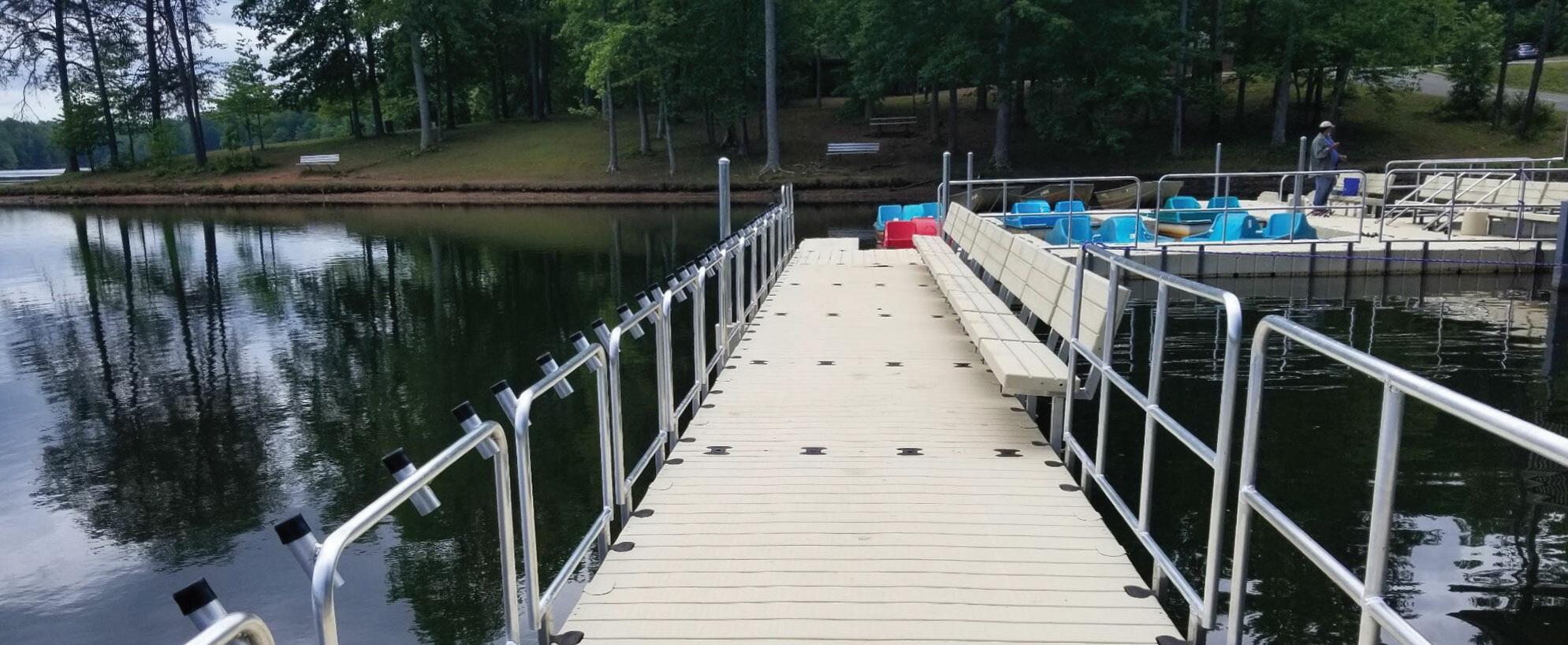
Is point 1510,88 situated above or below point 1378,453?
above

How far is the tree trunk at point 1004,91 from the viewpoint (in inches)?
1361

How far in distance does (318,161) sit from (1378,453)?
167ft

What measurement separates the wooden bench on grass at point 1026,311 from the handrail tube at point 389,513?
2.97 meters

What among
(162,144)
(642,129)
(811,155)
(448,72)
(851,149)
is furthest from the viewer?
(448,72)

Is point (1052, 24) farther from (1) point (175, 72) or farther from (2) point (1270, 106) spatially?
(1) point (175, 72)

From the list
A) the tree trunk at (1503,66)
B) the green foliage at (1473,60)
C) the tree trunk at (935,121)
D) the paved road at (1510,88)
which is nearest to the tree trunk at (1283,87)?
the paved road at (1510,88)

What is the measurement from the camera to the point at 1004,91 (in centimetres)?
3497

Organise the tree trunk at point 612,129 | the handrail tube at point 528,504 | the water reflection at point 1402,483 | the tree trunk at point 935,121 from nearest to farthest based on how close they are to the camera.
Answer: the handrail tube at point 528,504 < the water reflection at point 1402,483 < the tree trunk at point 612,129 < the tree trunk at point 935,121

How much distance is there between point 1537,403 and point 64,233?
33809 mm

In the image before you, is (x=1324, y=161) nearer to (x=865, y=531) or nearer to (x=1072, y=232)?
(x=1072, y=232)

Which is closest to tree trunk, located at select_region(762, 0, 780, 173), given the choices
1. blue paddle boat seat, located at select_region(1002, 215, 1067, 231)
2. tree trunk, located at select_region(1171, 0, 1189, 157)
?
tree trunk, located at select_region(1171, 0, 1189, 157)

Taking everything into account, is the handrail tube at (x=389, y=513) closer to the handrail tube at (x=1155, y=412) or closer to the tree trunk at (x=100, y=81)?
the handrail tube at (x=1155, y=412)

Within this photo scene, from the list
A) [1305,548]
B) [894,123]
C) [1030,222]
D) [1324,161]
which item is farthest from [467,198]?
[1305,548]

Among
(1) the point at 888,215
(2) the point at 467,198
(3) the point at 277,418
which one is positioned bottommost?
(3) the point at 277,418
